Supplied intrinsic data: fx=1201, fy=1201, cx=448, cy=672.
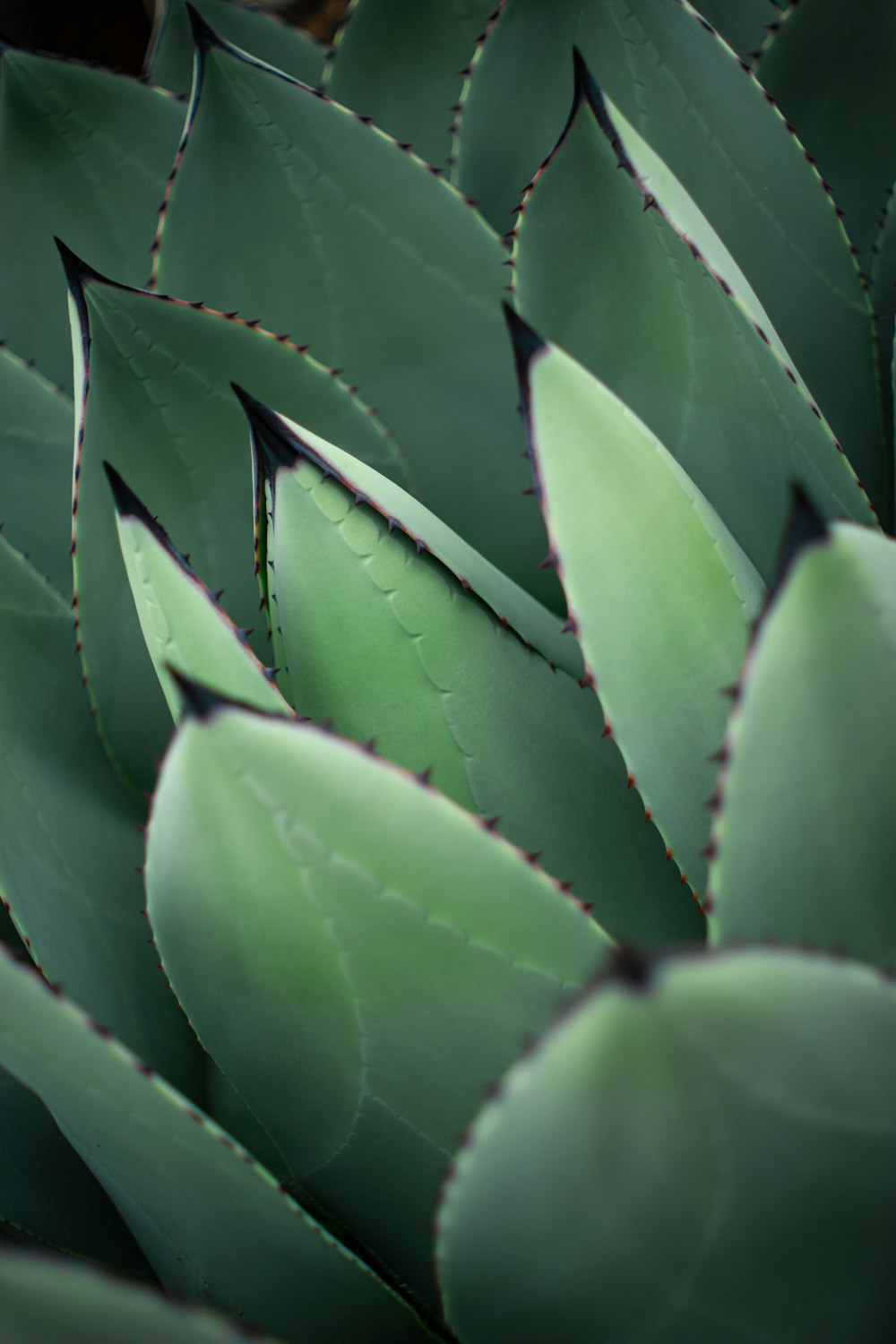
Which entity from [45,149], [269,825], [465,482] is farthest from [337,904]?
[45,149]

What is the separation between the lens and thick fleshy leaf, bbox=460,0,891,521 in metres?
0.58

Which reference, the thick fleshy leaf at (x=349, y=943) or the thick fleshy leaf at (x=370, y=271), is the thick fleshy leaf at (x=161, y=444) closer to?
the thick fleshy leaf at (x=370, y=271)

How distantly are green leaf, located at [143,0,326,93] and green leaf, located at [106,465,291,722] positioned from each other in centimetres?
49

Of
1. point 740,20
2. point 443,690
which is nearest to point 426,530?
point 443,690

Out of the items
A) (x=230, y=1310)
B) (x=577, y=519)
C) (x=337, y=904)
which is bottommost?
(x=230, y=1310)

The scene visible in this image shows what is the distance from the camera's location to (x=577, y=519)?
41 centimetres

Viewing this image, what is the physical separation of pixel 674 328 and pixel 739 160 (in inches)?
5.3

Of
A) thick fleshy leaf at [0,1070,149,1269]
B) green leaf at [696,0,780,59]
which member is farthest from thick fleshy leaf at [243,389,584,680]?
Answer: green leaf at [696,0,780,59]

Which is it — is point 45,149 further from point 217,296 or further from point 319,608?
point 319,608

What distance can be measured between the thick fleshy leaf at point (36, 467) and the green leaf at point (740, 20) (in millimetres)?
449

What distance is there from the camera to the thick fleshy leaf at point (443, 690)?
45cm

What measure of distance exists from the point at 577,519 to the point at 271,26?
572 mm

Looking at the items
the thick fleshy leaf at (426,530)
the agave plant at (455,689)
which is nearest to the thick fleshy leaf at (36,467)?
the agave plant at (455,689)

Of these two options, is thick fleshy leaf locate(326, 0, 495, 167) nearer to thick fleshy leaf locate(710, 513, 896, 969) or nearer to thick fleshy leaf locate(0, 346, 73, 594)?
thick fleshy leaf locate(0, 346, 73, 594)
